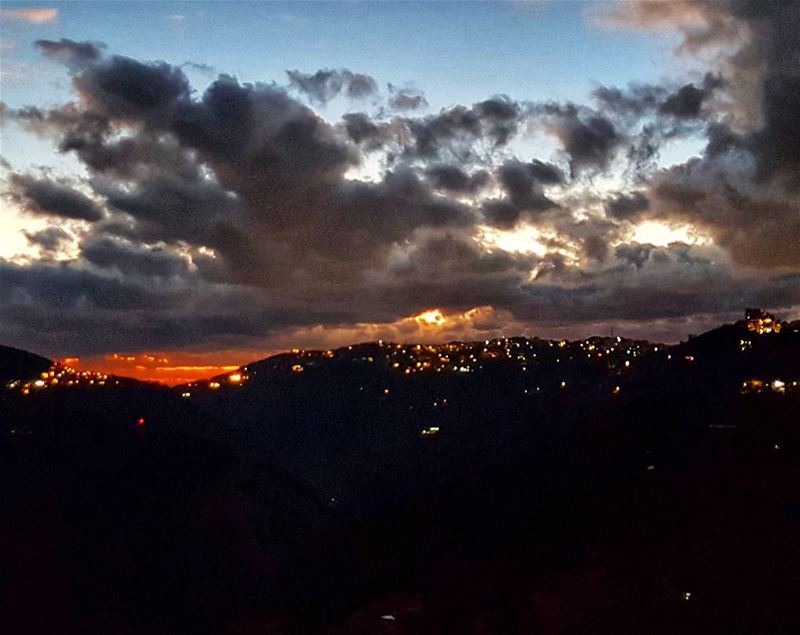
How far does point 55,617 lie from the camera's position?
249 ft

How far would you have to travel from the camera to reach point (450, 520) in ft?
290

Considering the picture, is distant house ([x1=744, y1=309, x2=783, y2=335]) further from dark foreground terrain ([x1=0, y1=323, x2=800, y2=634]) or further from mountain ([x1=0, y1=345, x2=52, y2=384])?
mountain ([x1=0, y1=345, x2=52, y2=384])

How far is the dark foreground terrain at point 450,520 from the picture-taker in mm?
58062

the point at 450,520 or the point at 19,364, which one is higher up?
the point at 19,364

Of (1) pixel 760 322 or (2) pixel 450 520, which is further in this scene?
(1) pixel 760 322

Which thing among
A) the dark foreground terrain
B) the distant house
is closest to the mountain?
the dark foreground terrain

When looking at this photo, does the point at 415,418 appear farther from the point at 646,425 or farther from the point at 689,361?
the point at 646,425

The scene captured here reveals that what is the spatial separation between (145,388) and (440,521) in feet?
278

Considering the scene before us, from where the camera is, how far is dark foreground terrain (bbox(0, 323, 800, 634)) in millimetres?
58062

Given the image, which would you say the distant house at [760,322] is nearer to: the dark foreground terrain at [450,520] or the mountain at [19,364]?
the dark foreground terrain at [450,520]

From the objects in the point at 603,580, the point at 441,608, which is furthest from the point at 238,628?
the point at 603,580

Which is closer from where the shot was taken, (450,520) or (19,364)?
(450,520)

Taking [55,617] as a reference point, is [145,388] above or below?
above

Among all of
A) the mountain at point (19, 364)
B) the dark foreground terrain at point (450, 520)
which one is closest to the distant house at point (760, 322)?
the dark foreground terrain at point (450, 520)
